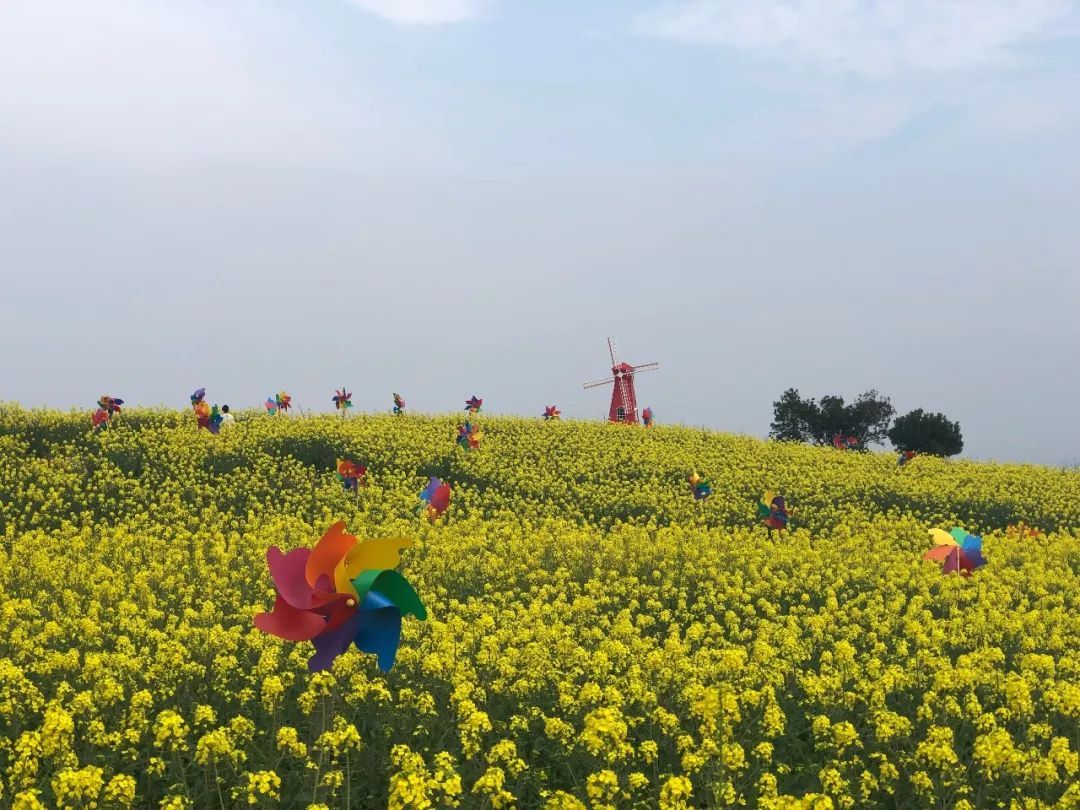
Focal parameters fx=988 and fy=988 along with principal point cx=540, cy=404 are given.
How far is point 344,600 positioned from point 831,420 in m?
48.0

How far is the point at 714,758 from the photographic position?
23.3 feet

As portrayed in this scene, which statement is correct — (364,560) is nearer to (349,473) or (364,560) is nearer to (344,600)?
(344,600)

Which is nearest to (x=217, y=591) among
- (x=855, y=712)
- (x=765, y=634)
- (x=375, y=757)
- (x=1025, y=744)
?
(x=375, y=757)

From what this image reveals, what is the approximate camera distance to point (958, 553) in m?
14.8

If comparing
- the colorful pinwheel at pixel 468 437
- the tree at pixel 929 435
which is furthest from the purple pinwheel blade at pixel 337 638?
the tree at pixel 929 435

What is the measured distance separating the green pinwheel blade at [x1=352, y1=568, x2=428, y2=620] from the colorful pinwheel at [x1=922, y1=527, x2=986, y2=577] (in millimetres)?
10504

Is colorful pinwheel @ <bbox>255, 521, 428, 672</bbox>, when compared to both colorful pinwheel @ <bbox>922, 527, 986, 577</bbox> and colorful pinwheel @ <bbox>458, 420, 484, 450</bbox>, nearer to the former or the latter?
colorful pinwheel @ <bbox>922, 527, 986, 577</bbox>

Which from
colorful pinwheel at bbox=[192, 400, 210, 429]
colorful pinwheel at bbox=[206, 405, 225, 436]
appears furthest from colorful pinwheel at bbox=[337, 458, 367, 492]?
colorful pinwheel at bbox=[192, 400, 210, 429]

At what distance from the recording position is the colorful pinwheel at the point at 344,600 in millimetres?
6652

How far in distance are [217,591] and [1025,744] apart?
8907 mm

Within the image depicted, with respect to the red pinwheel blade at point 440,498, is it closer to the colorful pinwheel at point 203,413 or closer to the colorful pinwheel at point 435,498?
the colorful pinwheel at point 435,498

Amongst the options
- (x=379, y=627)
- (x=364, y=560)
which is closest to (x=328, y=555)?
(x=364, y=560)

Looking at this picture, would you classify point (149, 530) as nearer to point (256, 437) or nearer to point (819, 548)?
point (256, 437)

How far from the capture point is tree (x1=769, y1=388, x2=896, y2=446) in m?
51.4
